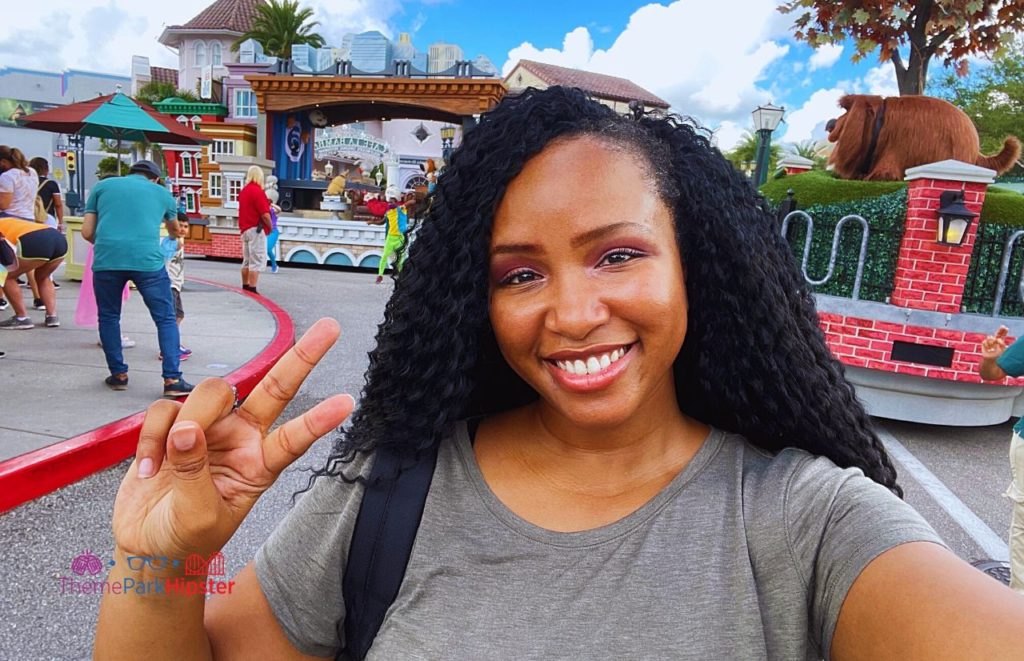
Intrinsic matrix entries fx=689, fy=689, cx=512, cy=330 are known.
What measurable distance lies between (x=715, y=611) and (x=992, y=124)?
25.4 m

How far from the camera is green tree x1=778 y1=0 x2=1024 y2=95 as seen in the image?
30.0 ft

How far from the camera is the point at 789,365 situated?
4.26ft

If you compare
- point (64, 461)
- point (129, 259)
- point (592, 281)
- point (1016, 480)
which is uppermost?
point (592, 281)

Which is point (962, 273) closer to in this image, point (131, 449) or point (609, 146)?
point (609, 146)

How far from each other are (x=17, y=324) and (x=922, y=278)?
8447 millimetres

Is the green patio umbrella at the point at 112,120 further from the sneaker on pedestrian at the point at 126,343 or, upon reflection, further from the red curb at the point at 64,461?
the red curb at the point at 64,461

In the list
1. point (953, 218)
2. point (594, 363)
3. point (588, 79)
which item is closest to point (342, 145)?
point (953, 218)

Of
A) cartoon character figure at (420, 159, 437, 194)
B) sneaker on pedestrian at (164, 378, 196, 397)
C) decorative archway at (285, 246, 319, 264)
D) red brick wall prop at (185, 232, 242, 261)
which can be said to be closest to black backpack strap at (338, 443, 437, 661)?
cartoon character figure at (420, 159, 437, 194)

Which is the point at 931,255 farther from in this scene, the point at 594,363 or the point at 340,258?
the point at 340,258

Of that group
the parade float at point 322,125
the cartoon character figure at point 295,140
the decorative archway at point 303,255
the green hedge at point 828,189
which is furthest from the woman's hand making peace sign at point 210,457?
the cartoon character figure at point 295,140

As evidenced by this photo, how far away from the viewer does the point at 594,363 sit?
1.20 metres

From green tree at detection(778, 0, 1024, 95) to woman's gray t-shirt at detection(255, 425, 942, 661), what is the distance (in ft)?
32.4

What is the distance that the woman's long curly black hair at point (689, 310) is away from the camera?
1.27 m

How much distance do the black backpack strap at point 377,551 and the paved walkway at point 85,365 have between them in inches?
130
